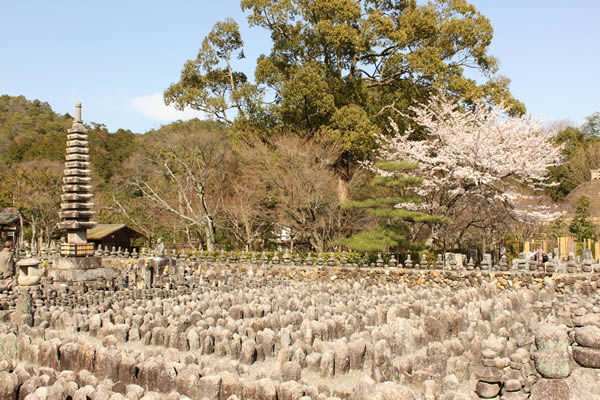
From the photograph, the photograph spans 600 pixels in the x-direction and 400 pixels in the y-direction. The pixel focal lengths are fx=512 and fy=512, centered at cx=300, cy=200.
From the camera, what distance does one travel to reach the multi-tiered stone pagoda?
1712 cm

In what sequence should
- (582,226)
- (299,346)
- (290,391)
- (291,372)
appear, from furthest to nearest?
1. (582,226)
2. (299,346)
3. (291,372)
4. (290,391)

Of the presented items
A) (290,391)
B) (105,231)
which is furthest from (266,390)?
(105,231)

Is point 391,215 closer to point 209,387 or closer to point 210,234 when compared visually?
point 210,234

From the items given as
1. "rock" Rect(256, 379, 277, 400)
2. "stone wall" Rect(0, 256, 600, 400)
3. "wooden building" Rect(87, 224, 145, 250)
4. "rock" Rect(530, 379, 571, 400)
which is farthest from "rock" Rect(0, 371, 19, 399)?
"wooden building" Rect(87, 224, 145, 250)

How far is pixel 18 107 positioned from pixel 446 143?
6360cm

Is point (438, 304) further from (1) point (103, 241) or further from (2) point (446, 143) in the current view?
(1) point (103, 241)

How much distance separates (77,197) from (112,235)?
1179cm

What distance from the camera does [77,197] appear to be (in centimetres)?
1733

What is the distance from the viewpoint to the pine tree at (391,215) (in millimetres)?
17250

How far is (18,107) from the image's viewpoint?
6712 cm

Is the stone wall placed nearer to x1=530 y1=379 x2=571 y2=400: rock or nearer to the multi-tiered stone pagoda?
x1=530 y1=379 x2=571 y2=400: rock

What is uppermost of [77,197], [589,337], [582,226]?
[77,197]

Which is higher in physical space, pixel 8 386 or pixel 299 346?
pixel 299 346

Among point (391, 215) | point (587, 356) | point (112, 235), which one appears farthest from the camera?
point (112, 235)
